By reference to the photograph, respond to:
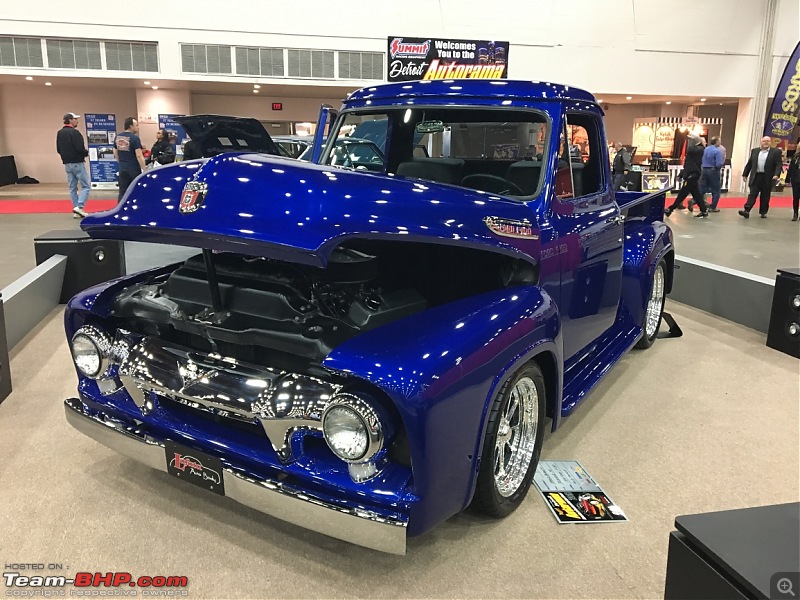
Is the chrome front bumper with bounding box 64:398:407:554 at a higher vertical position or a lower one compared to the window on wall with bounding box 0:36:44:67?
lower

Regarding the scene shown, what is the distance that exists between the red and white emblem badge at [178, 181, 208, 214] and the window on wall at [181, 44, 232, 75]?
17021 millimetres

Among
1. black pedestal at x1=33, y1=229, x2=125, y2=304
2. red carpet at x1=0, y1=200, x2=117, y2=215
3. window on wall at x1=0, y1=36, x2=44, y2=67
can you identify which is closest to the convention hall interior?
black pedestal at x1=33, y1=229, x2=125, y2=304

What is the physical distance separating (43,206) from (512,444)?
15.1 m

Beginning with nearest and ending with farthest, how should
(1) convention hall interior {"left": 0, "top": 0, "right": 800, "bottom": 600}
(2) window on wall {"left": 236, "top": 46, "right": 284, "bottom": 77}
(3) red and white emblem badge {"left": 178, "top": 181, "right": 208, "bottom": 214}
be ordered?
(1) convention hall interior {"left": 0, "top": 0, "right": 800, "bottom": 600} → (3) red and white emblem badge {"left": 178, "top": 181, "right": 208, "bottom": 214} → (2) window on wall {"left": 236, "top": 46, "right": 284, "bottom": 77}

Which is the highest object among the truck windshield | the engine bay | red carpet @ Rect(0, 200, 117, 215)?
the truck windshield

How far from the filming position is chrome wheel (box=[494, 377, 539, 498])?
2.69 metres

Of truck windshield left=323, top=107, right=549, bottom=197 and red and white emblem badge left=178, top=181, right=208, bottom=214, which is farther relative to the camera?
truck windshield left=323, top=107, right=549, bottom=197

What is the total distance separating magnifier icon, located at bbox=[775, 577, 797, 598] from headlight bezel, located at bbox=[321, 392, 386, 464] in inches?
44.2

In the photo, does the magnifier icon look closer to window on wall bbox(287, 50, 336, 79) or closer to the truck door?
the truck door

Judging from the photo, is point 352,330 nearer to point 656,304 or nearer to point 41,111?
point 656,304

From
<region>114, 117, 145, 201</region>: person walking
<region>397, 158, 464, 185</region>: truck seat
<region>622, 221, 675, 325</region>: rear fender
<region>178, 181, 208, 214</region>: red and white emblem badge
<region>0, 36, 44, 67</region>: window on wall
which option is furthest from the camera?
<region>0, 36, 44, 67</region>: window on wall

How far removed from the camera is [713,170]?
15.1m

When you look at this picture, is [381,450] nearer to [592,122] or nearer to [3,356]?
[592,122]

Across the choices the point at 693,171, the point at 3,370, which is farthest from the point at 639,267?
the point at 693,171
